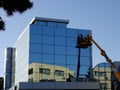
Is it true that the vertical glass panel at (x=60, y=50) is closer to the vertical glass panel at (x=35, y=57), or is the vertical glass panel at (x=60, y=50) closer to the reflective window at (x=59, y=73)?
the vertical glass panel at (x=35, y=57)

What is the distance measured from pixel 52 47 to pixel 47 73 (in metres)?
6.55

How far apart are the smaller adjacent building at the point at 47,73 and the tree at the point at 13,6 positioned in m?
50.1

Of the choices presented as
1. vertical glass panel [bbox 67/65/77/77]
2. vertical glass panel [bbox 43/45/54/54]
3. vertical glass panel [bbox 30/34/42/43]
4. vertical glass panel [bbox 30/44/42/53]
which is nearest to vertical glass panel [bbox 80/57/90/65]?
vertical glass panel [bbox 67/65/77/77]

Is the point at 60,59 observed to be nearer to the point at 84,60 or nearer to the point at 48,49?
the point at 48,49

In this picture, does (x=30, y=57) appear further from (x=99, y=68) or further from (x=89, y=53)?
(x=99, y=68)

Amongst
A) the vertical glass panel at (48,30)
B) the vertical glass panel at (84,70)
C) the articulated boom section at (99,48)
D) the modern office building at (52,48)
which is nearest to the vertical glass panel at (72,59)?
the modern office building at (52,48)

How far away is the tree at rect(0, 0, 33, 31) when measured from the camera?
12.0 metres

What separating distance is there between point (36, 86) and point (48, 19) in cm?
2547

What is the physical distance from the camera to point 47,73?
64.3 metres

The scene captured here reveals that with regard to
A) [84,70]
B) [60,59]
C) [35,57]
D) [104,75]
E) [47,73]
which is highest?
[35,57]

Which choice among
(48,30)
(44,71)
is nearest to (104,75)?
(44,71)

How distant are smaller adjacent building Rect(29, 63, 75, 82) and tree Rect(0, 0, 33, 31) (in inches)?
1974

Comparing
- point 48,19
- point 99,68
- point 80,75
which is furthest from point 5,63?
point 99,68

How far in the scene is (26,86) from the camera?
4897cm
